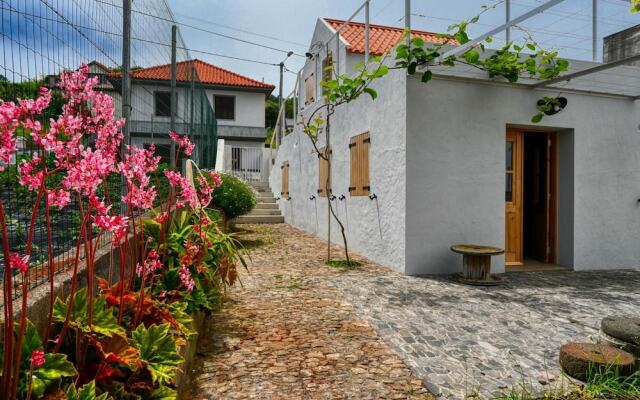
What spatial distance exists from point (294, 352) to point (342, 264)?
136 inches

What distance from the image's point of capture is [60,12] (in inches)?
84.4

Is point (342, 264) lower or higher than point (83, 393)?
lower

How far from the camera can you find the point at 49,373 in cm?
136

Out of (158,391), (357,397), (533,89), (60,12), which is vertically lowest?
(357,397)

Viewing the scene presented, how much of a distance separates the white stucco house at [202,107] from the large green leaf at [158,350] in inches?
74.6

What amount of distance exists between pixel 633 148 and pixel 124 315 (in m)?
7.55

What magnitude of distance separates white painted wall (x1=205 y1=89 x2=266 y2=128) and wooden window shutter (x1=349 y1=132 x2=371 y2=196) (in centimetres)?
1701

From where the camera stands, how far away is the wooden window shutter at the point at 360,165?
23.0 feet

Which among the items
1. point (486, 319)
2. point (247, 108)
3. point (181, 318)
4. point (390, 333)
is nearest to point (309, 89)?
point (486, 319)

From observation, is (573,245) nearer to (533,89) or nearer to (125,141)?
(533,89)

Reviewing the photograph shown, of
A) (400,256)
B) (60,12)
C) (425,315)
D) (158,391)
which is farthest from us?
(400,256)

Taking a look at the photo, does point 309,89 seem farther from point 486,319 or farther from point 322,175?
point 486,319

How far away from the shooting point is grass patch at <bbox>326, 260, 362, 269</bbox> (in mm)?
6252

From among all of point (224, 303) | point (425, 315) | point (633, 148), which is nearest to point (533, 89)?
point (633, 148)
